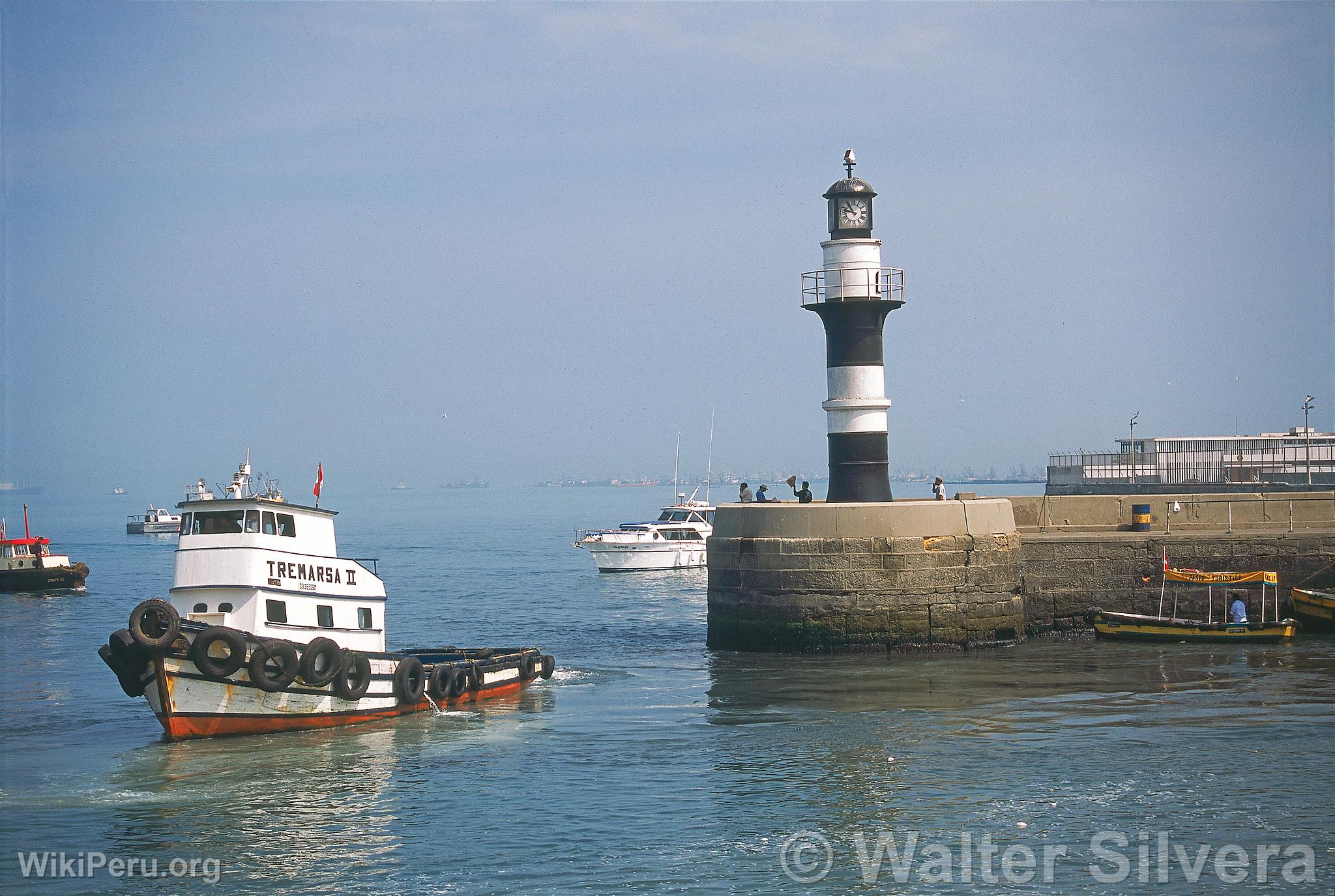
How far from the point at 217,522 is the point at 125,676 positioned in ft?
9.00

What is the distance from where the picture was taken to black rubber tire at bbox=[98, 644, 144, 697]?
20.1 metres

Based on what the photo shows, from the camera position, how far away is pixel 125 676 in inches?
795

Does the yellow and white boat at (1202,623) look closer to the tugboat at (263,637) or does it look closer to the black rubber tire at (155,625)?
the tugboat at (263,637)

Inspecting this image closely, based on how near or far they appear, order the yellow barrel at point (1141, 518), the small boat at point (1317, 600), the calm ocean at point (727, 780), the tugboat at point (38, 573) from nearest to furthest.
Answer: the calm ocean at point (727, 780) → the small boat at point (1317, 600) → the yellow barrel at point (1141, 518) → the tugboat at point (38, 573)

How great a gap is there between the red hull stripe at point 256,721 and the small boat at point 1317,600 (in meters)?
19.4

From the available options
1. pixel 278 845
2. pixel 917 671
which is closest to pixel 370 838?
pixel 278 845

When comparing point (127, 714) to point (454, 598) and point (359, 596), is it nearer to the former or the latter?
point (359, 596)

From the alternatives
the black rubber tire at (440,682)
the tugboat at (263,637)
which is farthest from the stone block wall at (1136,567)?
the tugboat at (263,637)

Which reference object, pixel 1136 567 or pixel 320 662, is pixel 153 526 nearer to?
pixel 1136 567

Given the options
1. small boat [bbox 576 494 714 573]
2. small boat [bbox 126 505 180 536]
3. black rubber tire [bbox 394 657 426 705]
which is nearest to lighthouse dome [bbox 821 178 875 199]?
black rubber tire [bbox 394 657 426 705]

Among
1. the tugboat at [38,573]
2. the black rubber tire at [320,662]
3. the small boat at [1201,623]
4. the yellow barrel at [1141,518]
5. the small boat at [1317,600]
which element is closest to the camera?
the black rubber tire at [320,662]

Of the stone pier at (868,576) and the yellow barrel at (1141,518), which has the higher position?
the yellow barrel at (1141,518)

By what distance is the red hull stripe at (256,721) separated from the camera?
67.0 ft

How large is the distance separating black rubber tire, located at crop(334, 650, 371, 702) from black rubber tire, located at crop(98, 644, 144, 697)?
2949 mm
